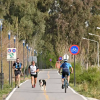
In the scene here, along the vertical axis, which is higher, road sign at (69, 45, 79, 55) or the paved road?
road sign at (69, 45, 79, 55)

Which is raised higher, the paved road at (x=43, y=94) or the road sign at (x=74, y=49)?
the road sign at (x=74, y=49)

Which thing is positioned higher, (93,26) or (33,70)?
(93,26)

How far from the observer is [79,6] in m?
63.8

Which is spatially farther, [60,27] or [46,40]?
[46,40]

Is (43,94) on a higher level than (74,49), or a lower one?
lower

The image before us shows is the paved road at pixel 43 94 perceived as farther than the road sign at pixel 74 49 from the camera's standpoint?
No

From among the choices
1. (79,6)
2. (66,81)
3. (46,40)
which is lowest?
(66,81)

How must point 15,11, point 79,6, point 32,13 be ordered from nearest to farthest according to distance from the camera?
point 15,11, point 32,13, point 79,6

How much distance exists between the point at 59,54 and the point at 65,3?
35.6 feet

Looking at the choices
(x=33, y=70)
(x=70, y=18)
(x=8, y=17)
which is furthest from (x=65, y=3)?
(x=33, y=70)

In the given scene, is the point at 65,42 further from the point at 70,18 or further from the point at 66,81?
the point at 66,81

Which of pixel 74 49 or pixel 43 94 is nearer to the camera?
pixel 43 94

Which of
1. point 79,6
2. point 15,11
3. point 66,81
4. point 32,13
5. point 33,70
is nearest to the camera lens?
point 66,81

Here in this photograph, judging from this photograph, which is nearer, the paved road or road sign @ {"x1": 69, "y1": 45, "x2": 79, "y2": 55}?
the paved road
